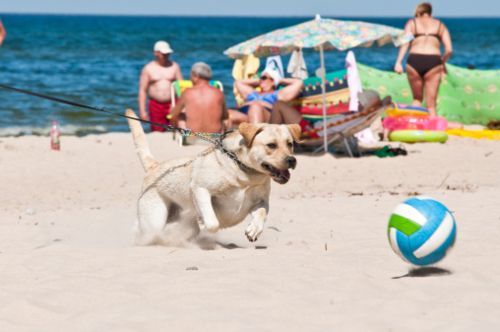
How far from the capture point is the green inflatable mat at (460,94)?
15516 mm

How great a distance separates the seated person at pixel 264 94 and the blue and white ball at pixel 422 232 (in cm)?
689

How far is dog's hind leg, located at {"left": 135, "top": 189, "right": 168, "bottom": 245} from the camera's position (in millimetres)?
6535

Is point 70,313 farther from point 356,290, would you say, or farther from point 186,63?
point 186,63

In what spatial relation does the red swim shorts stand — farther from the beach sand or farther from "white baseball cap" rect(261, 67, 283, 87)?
the beach sand

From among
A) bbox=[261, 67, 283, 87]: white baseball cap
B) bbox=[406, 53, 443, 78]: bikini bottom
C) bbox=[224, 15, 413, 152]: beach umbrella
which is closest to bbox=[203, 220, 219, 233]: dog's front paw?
bbox=[224, 15, 413, 152]: beach umbrella

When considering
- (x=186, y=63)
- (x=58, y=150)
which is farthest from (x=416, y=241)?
(x=186, y=63)

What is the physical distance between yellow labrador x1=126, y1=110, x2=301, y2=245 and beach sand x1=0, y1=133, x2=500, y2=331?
0.25m

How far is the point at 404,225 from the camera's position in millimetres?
5250

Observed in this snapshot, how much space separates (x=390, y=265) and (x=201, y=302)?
1.48 metres

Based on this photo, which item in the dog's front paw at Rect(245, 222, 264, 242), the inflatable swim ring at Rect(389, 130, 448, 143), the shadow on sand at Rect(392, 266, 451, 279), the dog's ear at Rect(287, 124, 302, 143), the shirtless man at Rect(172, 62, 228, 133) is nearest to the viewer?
the shadow on sand at Rect(392, 266, 451, 279)

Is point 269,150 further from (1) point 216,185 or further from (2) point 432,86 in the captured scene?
(2) point 432,86

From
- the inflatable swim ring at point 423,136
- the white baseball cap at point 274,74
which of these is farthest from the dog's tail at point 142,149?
the inflatable swim ring at point 423,136

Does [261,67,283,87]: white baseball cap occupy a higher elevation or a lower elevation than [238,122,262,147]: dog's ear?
lower

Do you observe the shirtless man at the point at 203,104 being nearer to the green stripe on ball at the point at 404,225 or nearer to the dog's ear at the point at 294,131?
the dog's ear at the point at 294,131
